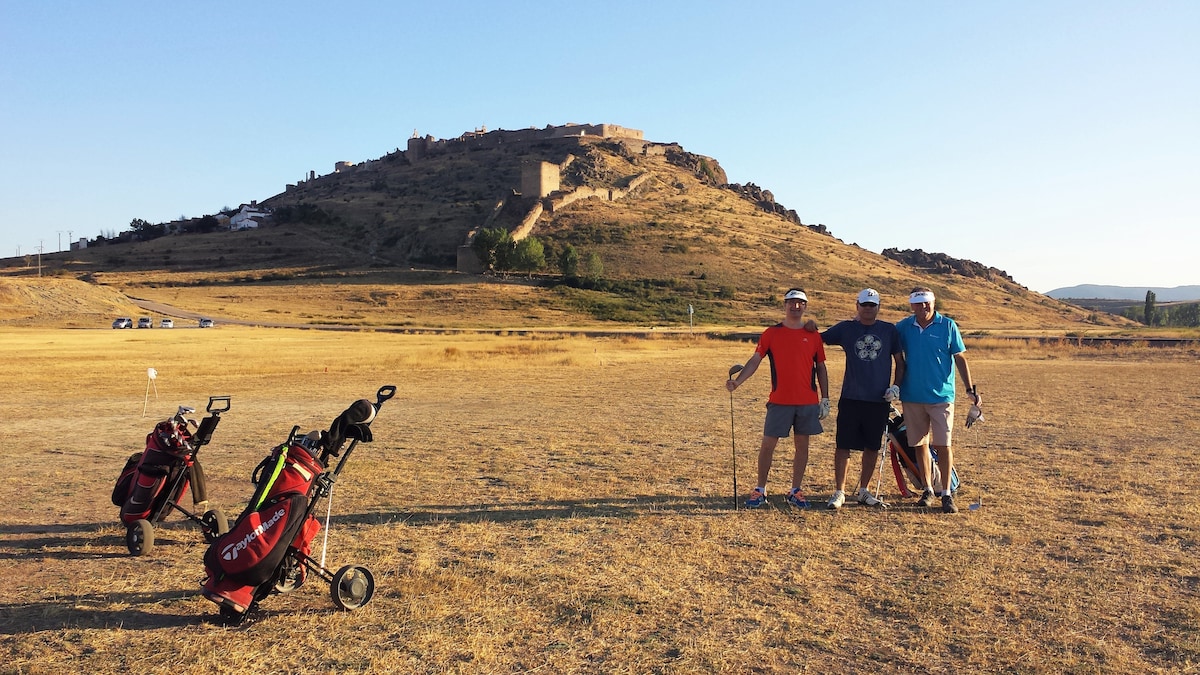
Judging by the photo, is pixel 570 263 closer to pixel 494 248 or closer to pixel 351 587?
pixel 494 248

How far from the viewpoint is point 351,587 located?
17.5 feet

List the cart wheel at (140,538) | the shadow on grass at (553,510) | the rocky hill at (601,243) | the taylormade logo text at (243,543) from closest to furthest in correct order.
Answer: the taylormade logo text at (243,543), the cart wheel at (140,538), the shadow on grass at (553,510), the rocky hill at (601,243)

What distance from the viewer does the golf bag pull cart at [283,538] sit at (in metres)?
4.98

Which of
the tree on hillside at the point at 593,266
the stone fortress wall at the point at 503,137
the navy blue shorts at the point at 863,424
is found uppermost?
the stone fortress wall at the point at 503,137

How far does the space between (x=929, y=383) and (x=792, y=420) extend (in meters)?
1.44

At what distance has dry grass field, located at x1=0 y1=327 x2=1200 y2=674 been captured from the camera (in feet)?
15.6

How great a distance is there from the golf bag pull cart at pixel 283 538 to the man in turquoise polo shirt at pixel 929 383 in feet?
17.7

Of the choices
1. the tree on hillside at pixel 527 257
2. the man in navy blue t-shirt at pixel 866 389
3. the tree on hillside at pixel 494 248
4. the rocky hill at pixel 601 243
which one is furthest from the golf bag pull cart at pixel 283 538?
the tree on hillside at pixel 494 248

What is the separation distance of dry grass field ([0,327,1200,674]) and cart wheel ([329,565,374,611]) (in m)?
0.15

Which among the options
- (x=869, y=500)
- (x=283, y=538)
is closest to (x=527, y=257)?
(x=869, y=500)

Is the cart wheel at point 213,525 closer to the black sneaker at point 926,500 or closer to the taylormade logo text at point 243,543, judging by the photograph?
the taylormade logo text at point 243,543

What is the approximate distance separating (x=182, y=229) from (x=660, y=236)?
312 ft

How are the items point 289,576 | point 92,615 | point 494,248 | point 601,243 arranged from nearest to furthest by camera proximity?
point 92,615 < point 289,576 < point 494,248 < point 601,243

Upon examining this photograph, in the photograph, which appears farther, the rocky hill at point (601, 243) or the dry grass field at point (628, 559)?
the rocky hill at point (601, 243)
